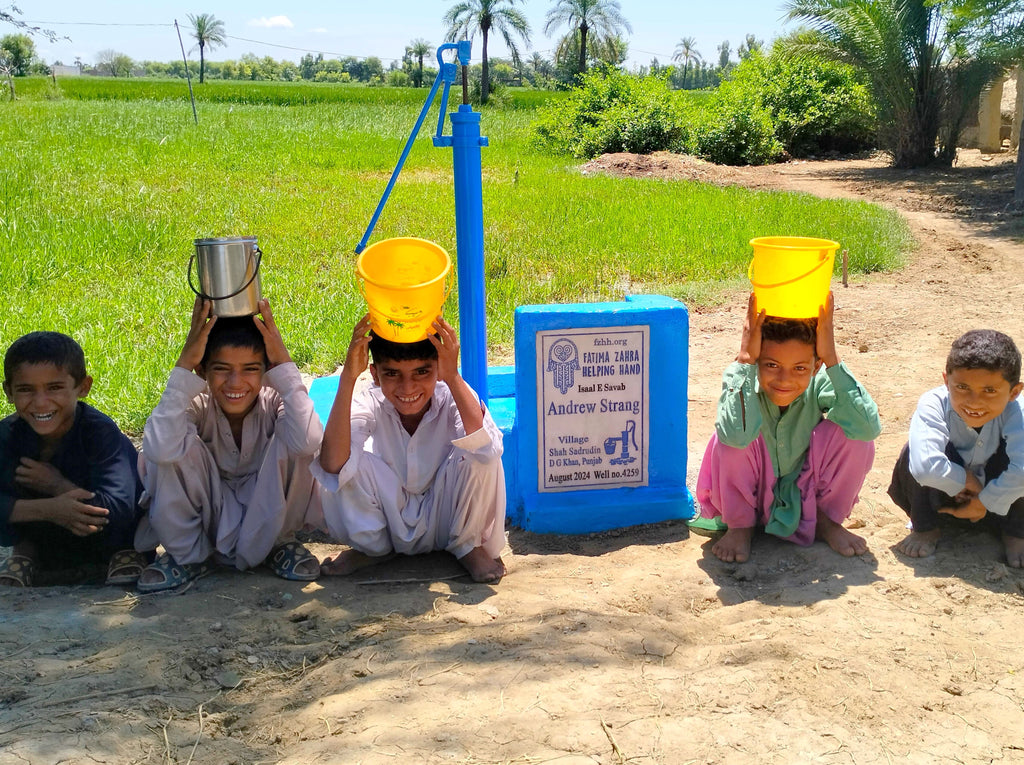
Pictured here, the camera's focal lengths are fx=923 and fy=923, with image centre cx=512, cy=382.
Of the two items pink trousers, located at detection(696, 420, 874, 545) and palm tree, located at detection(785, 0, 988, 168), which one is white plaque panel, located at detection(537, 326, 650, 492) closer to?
pink trousers, located at detection(696, 420, 874, 545)

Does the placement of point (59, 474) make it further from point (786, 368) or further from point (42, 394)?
point (786, 368)

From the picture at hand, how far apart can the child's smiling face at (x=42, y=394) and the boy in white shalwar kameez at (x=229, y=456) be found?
26 cm

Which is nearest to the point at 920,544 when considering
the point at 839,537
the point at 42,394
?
the point at 839,537

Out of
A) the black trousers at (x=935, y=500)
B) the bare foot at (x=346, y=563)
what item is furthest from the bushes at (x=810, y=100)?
the bare foot at (x=346, y=563)

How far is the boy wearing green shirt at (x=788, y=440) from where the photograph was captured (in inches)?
115

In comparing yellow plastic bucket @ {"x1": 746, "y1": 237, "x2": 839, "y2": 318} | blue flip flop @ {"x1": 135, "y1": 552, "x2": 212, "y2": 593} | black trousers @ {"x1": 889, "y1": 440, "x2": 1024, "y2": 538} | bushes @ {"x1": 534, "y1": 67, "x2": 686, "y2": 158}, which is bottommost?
blue flip flop @ {"x1": 135, "y1": 552, "x2": 212, "y2": 593}

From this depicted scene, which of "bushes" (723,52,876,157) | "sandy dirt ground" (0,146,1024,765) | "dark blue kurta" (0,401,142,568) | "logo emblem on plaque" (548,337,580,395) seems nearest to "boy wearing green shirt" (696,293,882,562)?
"sandy dirt ground" (0,146,1024,765)

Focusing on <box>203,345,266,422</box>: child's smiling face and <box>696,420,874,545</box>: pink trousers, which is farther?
<box>696,420,874,545</box>: pink trousers

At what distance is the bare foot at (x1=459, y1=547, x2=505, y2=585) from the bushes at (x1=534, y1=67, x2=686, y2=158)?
16.1 meters

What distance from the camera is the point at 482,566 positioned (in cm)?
307

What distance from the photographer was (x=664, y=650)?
2.48 m

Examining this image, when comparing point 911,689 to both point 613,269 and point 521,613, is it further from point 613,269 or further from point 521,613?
point 613,269

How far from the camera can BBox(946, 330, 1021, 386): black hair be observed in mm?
2805

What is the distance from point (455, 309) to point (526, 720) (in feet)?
14.2
